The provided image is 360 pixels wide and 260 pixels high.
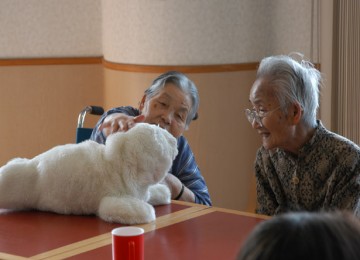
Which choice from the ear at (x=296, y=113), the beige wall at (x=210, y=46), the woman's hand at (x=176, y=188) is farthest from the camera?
the beige wall at (x=210, y=46)

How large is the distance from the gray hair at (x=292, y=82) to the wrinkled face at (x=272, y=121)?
0.02 metres

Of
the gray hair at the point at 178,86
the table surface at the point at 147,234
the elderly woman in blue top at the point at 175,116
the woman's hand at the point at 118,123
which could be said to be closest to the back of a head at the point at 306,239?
the table surface at the point at 147,234

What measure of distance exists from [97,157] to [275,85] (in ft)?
2.12

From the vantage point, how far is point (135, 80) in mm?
4312

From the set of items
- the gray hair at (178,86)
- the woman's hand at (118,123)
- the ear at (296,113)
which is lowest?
the woman's hand at (118,123)

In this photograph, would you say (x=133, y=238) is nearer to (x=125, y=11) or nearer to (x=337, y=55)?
(x=337, y=55)

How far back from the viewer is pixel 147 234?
77.0 inches

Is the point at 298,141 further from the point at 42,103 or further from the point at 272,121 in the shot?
the point at 42,103

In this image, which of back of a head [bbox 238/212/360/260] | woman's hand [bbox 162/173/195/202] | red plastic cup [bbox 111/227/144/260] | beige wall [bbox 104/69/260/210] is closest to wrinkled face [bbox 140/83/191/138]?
woman's hand [bbox 162/173/195/202]

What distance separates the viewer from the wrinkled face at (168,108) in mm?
2604

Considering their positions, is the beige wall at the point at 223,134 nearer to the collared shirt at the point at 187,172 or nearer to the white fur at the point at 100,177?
the collared shirt at the point at 187,172

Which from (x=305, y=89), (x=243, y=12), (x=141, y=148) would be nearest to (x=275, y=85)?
(x=305, y=89)

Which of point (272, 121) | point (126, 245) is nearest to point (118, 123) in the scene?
point (272, 121)

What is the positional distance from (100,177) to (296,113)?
70 centimetres
